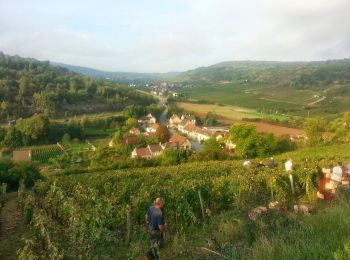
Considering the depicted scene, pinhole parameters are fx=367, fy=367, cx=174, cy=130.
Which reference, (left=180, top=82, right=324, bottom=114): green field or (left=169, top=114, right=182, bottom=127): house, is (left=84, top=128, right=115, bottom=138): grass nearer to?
(left=169, top=114, right=182, bottom=127): house

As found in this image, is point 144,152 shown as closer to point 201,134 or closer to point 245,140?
point 245,140

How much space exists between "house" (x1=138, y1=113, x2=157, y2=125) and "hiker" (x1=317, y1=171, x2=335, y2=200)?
6628 cm

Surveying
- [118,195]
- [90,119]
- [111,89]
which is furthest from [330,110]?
[118,195]

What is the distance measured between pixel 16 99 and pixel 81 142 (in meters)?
21.4

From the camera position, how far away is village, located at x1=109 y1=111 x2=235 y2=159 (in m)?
47.3

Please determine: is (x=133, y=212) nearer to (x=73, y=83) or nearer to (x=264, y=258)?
(x=264, y=258)

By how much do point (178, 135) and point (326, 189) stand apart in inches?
1902

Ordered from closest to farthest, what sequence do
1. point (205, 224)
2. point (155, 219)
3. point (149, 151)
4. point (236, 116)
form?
point (155, 219)
point (205, 224)
point (149, 151)
point (236, 116)

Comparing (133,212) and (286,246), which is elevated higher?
(286,246)

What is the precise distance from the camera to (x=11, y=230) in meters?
12.5

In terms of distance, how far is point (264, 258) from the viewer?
13.7 feet

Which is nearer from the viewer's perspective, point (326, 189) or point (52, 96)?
point (326, 189)

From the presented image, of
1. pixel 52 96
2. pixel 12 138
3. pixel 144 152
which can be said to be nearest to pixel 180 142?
pixel 144 152

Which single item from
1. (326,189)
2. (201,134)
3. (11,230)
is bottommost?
(201,134)
